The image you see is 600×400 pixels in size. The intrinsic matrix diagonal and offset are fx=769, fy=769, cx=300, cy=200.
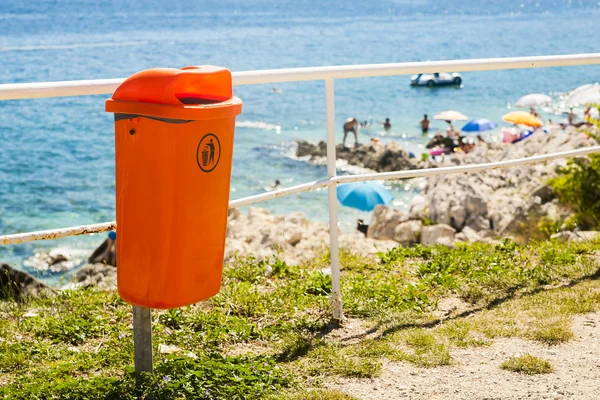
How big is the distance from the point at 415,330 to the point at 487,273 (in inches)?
40.8

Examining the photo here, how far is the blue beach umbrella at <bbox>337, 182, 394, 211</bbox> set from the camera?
2055cm

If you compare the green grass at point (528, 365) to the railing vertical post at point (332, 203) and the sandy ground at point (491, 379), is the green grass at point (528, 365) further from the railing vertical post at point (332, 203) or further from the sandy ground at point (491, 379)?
the railing vertical post at point (332, 203)

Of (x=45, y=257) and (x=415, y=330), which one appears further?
(x=45, y=257)

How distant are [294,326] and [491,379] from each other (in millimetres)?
1071

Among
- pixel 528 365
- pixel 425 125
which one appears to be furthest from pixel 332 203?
pixel 425 125

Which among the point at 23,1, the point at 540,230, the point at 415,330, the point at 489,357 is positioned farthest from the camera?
the point at 23,1

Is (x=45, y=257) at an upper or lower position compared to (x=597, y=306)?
lower

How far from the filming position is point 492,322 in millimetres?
4090

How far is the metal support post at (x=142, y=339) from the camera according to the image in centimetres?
314

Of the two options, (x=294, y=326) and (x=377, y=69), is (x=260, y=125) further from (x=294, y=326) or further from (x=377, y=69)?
→ (x=294, y=326)

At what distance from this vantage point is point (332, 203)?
409 cm

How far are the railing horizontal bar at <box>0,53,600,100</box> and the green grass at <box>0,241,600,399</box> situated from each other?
1217 mm

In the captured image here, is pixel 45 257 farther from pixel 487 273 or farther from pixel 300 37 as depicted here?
pixel 300 37

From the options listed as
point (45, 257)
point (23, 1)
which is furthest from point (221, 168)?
point (23, 1)
